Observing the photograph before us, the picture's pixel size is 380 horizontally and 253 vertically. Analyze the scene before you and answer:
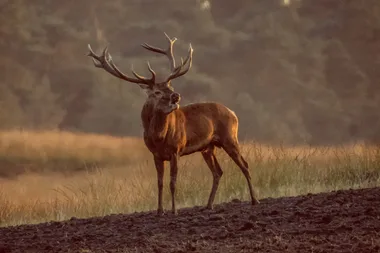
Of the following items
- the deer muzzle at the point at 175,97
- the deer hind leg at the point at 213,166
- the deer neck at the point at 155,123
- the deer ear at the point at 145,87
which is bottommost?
the deer hind leg at the point at 213,166

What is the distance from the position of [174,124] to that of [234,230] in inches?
80.0

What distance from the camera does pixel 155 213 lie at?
34.1ft

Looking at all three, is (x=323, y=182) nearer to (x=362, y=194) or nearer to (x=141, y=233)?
(x=362, y=194)

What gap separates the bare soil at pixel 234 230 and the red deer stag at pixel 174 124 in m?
0.61

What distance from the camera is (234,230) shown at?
8078mm

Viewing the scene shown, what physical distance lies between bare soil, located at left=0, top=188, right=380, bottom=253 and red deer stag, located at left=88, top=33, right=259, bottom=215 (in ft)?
1.99

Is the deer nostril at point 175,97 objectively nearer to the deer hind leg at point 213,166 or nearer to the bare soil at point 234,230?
the bare soil at point 234,230

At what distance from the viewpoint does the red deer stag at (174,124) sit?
9477mm

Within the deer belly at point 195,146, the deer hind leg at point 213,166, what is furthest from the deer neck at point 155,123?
the deer hind leg at point 213,166

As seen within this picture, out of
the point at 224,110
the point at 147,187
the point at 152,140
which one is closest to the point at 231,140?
the point at 224,110

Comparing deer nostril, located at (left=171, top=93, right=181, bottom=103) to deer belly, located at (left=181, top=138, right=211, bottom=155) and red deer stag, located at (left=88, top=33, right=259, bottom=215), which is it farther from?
deer belly, located at (left=181, top=138, right=211, bottom=155)

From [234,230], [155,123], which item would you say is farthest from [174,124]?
[234,230]

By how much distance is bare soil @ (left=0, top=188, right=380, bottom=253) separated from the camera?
275 inches

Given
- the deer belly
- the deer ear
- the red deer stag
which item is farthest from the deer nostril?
the deer belly
